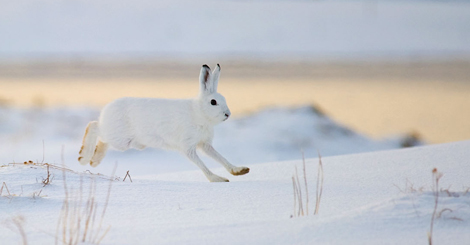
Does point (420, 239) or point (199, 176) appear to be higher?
point (199, 176)

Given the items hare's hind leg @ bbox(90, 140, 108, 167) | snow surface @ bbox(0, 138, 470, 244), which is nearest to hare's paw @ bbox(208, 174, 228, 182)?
snow surface @ bbox(0, 138, 470, 244)

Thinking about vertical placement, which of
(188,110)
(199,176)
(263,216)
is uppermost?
(188,110)

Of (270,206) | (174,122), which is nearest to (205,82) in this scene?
(174,122)

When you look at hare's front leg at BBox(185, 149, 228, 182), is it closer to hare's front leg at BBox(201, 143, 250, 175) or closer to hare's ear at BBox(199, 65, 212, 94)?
hare's front leg at BBox(201, 143, 250, 175)

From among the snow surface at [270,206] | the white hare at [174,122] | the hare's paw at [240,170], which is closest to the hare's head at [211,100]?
the white hare at [174,122]

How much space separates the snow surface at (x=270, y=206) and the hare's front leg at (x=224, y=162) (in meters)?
0.29

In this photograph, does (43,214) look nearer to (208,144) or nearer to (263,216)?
(263,216)

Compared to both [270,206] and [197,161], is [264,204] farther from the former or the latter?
[197,161]

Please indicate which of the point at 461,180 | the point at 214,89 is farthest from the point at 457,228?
the point at 214,89

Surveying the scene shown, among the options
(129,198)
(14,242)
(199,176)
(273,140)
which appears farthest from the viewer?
(273,140)

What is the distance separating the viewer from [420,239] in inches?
111

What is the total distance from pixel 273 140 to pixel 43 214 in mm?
8186

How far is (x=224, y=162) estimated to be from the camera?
18.5 feet

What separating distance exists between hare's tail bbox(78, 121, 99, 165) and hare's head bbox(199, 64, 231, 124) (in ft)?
4.39
